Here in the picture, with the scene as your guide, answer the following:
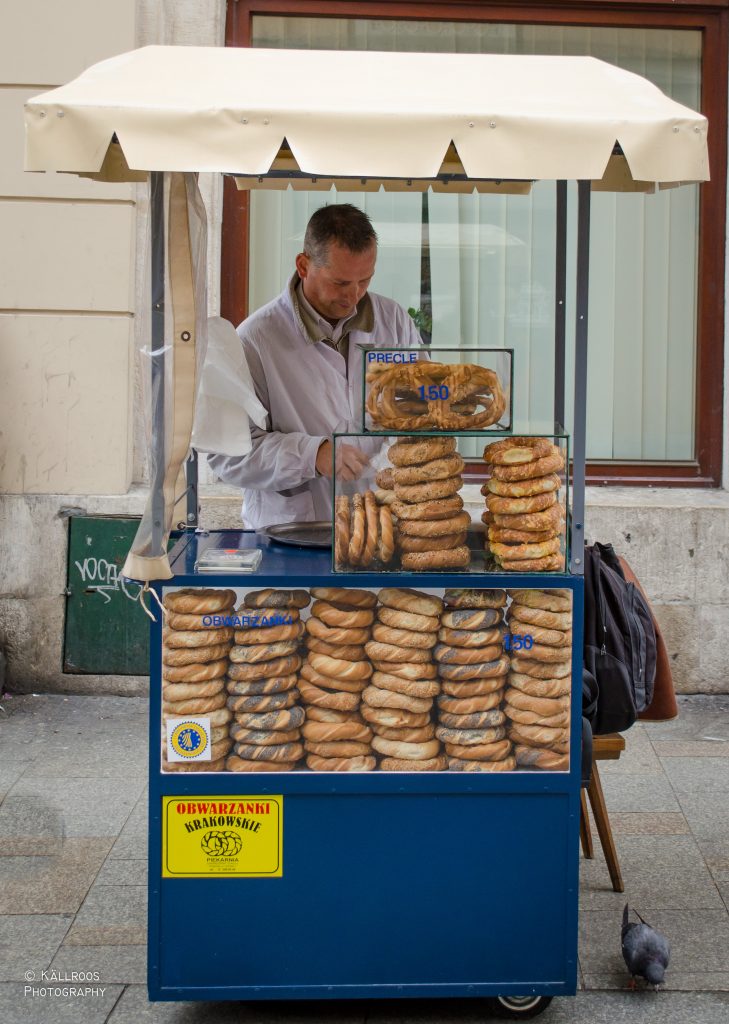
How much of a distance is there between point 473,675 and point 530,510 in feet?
1.47

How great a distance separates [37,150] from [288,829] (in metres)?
1.78

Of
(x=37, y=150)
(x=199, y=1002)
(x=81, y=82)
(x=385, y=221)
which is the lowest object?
(x=199, y=1002)

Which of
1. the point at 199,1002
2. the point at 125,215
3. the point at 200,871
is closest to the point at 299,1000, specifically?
the point at 199,1002

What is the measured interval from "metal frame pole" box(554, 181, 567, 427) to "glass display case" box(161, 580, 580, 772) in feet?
3.11

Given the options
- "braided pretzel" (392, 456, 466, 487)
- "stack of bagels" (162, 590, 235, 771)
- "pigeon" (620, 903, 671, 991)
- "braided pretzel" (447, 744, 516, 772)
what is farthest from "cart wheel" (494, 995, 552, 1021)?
"braided pretzel" (392, 456, 466, 487)

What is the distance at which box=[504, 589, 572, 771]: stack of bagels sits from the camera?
325cm

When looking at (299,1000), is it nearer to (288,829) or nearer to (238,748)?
(288,829)

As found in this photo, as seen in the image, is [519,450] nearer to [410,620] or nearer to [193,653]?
[410,620]

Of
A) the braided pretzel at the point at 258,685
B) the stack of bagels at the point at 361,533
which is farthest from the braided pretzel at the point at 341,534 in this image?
the braided pretzel at the point at 258,685

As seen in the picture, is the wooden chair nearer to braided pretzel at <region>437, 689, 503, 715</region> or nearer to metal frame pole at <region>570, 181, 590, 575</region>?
braided pretzel at <region>437, 689, 503, 715</region>

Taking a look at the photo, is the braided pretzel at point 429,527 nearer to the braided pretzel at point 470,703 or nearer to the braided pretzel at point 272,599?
the braided pretzel at point 272,599

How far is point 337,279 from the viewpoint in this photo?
4.11 m

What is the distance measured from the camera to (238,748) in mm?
3287

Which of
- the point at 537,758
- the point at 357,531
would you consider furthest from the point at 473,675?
the point at 357,531
